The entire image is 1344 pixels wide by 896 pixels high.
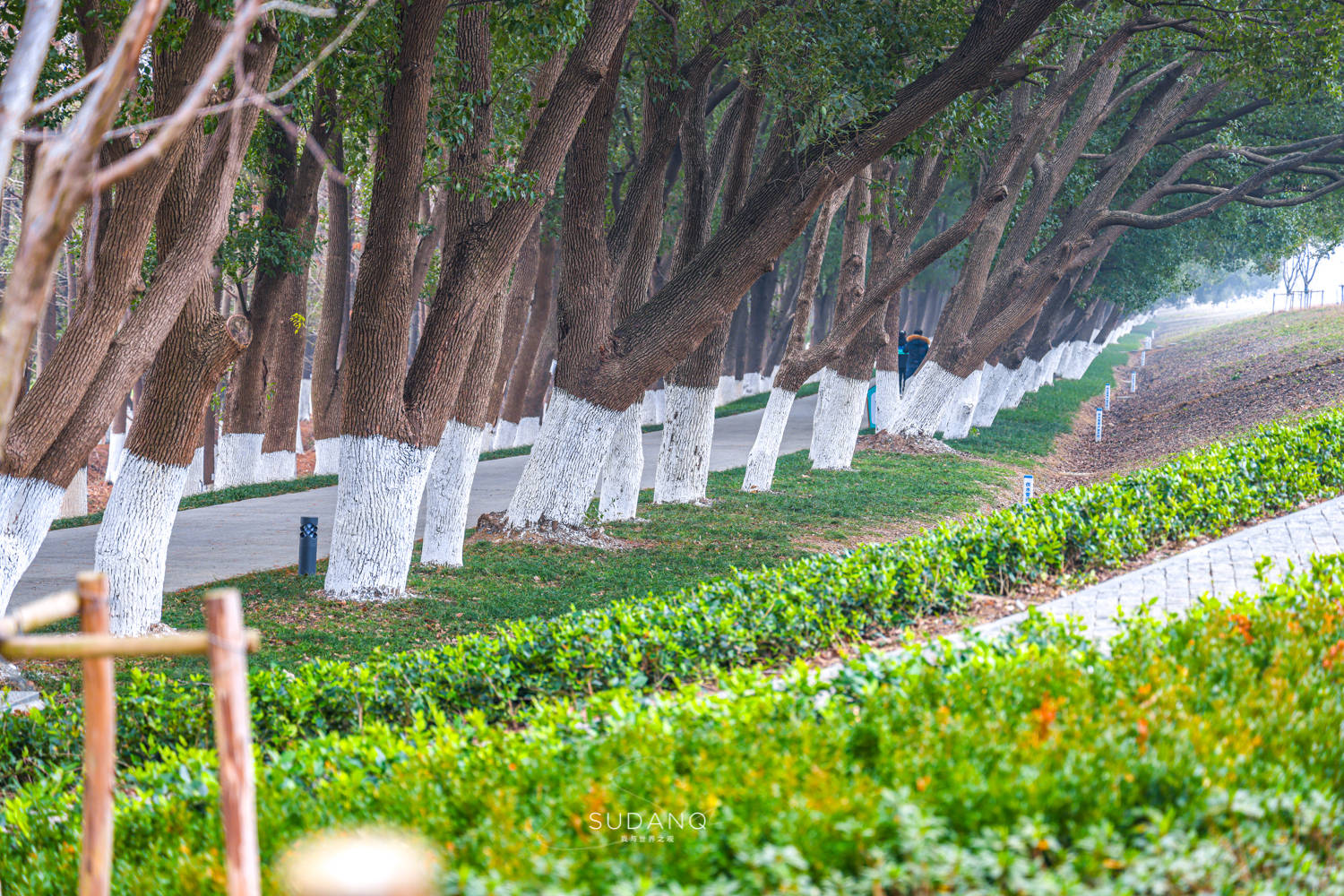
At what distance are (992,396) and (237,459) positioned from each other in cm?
1614

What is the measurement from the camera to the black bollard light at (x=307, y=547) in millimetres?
9859

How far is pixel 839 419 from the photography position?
1692 cm

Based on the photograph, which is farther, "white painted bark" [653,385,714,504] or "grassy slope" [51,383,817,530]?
"grassy slope" [51,383,817,530]

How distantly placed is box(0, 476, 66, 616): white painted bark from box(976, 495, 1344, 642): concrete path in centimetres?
571

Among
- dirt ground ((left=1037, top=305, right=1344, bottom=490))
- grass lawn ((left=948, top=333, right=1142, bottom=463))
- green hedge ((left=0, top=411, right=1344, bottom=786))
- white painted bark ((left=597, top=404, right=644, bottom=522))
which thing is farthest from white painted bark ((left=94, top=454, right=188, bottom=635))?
grass lawn ((left=948, top=333, right=1142, bottom=463))

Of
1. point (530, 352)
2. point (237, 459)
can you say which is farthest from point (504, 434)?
point (237, 459)

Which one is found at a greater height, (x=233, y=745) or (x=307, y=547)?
(x=307, y=547)

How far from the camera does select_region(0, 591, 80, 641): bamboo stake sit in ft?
7.20

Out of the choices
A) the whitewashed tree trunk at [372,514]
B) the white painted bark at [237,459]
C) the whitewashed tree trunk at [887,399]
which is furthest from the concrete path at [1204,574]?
the white painted bark at [237,459]

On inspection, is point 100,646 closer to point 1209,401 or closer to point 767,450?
point 767,450

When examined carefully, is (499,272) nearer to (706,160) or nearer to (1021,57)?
(706,160)

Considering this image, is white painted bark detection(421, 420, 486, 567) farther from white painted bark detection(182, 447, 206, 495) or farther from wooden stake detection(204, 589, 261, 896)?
white painted bark detection(182, 447, 206, 495)

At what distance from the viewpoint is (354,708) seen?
16.5 ft

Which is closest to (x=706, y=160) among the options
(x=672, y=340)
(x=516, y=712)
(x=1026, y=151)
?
(x=672, y=340)
